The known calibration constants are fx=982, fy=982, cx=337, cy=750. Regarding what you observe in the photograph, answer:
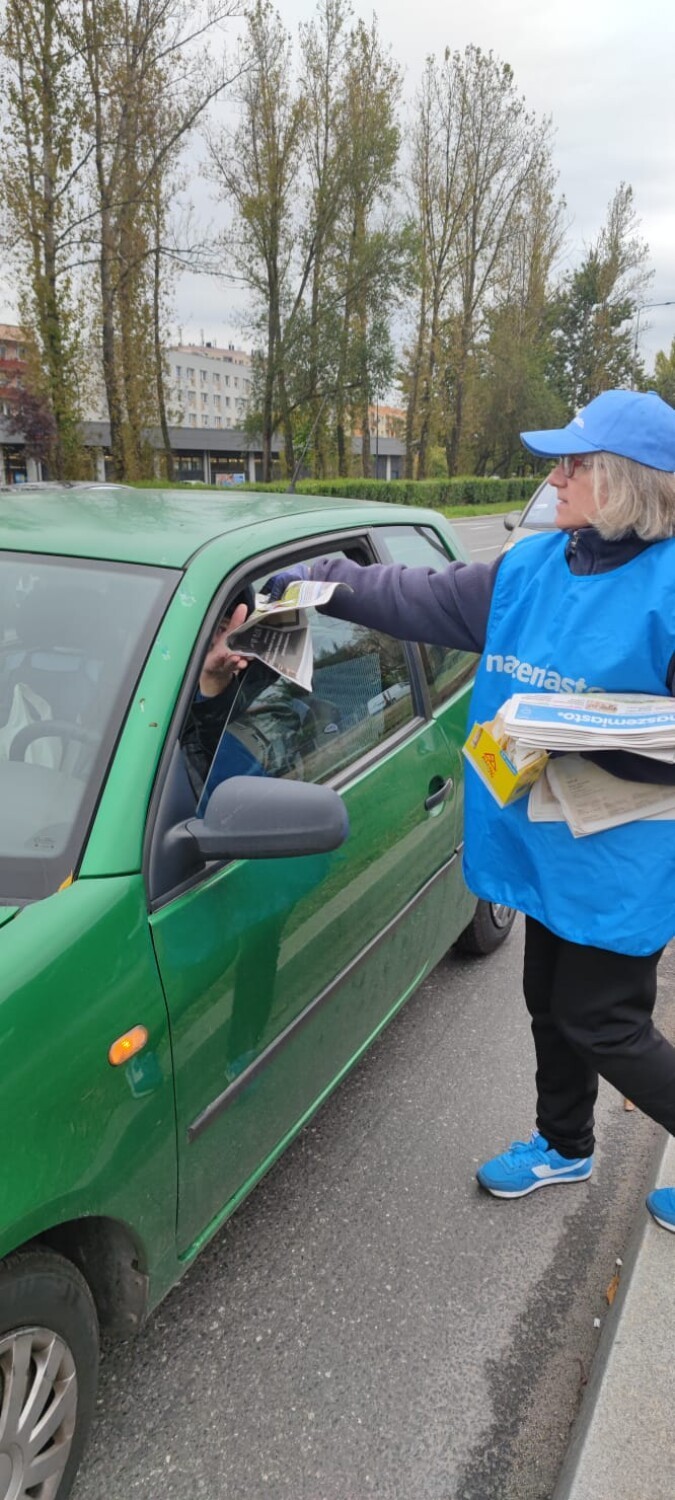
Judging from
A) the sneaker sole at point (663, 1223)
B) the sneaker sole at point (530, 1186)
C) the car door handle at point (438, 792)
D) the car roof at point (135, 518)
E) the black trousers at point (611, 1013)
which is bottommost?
the sneaker sole at point (530, 1186)

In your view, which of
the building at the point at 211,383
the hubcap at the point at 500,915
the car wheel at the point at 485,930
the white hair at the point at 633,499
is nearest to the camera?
the white hair at the point at 633,499

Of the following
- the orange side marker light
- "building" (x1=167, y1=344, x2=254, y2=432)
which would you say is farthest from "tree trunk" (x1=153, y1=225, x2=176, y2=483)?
"building" (x1=167, y1=344, x2=254, y2=432)

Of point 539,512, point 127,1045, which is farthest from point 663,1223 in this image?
point 539,512

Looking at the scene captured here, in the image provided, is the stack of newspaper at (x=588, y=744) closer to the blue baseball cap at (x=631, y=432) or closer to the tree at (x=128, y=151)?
the blue baseball cap at (x=631, y=432)

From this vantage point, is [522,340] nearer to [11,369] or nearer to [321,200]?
[321,200]

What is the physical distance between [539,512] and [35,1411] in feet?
25.8

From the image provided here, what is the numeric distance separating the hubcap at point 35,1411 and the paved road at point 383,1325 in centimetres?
30

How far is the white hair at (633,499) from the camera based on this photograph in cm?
177

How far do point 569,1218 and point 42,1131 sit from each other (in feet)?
5.46

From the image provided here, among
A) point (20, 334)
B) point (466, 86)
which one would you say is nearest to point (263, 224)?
point (20, 334)

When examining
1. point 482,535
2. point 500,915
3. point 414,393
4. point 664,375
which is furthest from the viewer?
point 664,375

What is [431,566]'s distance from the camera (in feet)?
10.6

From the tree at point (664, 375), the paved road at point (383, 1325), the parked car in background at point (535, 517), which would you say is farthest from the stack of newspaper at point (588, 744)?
the tree at point (664, 375)

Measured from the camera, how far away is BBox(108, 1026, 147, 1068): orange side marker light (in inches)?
57.8
